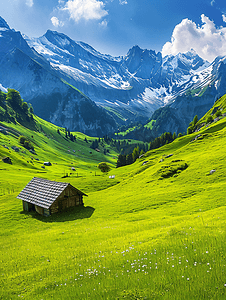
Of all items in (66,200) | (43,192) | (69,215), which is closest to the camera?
(69,215)

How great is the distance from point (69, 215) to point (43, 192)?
8549 mm

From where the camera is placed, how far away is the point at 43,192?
41938mm

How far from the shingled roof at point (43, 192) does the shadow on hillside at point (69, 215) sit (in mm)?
2750

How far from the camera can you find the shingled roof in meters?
39.3

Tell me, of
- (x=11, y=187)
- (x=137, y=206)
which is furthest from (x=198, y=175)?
(x=11, y=187)

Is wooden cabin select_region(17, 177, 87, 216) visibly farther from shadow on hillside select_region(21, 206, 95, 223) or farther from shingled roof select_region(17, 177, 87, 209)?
shadow on hillside select_region(21, 206, 95, 223)

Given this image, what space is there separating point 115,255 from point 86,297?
4.97 meters

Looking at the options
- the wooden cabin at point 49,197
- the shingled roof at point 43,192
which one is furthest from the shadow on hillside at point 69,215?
the shingled roof at point 43,192

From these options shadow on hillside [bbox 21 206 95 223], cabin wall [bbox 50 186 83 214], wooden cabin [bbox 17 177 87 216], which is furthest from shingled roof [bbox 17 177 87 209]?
shadow on hillside [bbox 21 206 95 223]

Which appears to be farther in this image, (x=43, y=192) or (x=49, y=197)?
(x=43, y=192)

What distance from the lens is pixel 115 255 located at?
1240 cm

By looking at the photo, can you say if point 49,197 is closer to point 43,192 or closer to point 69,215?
point 43,192

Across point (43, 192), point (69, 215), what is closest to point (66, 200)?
point (69, 215)

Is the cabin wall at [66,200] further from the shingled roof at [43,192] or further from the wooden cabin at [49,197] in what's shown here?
the shingled roof at [43,192]
